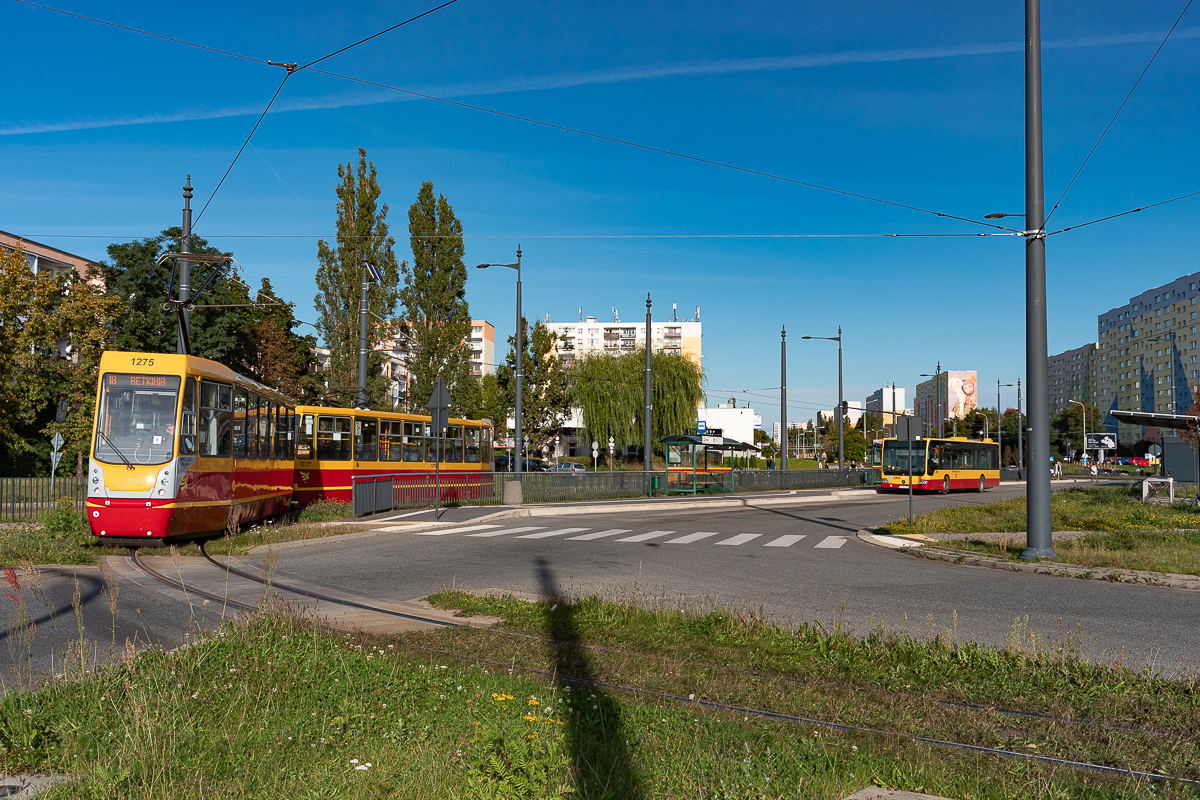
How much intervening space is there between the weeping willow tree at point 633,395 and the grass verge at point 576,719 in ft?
172

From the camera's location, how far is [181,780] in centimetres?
395

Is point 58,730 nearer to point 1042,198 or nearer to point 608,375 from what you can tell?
point 1042,198

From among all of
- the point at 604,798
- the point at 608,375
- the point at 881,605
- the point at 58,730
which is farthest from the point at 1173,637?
the point at 608,375

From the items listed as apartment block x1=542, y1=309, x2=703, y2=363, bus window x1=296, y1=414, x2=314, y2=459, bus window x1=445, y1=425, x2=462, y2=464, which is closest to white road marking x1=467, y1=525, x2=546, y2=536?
bus window x1=296, y1=414, x2=314, y2=459

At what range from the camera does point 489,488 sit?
30.8m

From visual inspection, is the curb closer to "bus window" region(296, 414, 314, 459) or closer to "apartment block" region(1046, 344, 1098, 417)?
"bus window" region(296, 414, 314, 459)

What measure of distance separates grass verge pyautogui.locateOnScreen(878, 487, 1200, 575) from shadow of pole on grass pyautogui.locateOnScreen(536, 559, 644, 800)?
10184 millimetres

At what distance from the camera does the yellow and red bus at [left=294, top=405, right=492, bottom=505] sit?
25281 millimetres

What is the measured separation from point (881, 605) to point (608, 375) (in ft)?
167

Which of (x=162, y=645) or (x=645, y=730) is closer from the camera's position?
(x=645, y=730)

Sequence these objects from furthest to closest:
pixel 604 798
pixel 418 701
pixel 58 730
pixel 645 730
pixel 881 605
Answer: pixel 881 605, pixel 418 701, pixel 645 730, pixel 58 730, pixel 604 798

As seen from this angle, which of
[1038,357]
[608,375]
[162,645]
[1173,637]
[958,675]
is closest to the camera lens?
[958,675]

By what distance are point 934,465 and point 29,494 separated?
39.3 m

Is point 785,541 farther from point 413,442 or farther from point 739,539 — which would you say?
point 413,442
